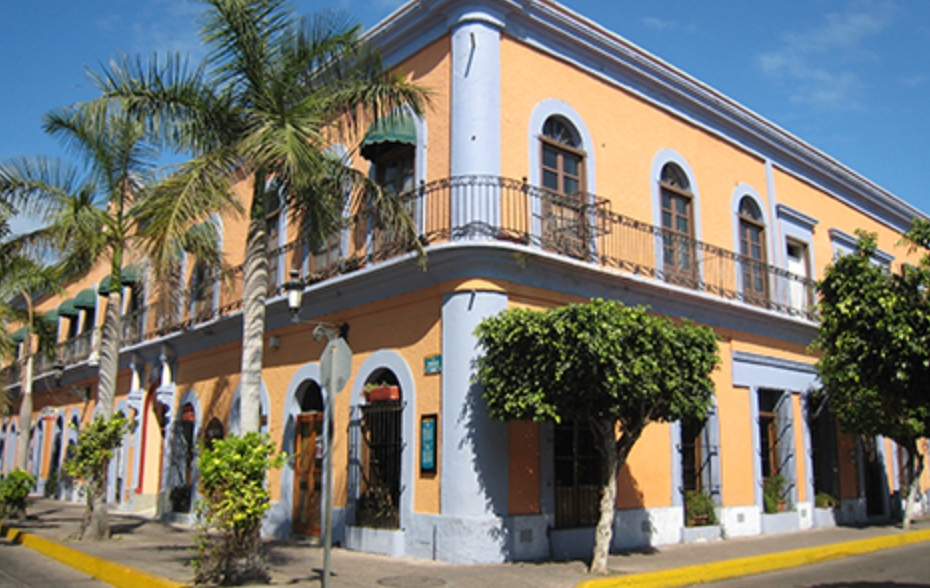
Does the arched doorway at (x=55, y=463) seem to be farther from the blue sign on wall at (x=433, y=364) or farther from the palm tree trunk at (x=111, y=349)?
the blue sign on wall at (x=433, y=364)

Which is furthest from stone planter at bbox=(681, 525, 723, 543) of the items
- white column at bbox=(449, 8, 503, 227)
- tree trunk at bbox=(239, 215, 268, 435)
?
tree trunk at bbox=(239, 215, 268, 435)

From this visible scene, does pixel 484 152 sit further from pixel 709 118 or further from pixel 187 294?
pixel 187 294

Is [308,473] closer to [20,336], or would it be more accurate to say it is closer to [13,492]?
[13,492]

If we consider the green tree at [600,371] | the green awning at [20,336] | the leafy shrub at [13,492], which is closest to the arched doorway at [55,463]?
the green awning at [20,336]

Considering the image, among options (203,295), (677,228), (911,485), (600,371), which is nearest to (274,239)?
(203,295)

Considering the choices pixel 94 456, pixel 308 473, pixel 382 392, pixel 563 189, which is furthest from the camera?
pixel 308 473

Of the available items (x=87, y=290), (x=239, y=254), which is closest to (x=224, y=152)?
(x=239, y=254)

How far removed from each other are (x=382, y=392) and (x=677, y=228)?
6862 mm

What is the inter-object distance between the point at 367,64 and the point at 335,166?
1.44 metres

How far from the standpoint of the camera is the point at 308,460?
13.7 m

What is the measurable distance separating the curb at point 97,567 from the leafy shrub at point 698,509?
8519mm

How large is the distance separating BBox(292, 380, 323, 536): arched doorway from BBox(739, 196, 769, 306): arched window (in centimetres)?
872

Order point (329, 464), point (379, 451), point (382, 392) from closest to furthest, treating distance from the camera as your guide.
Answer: point (329, 464)
point (382, 392)
point (379, 451)

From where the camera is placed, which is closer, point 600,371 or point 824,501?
point 600,371
